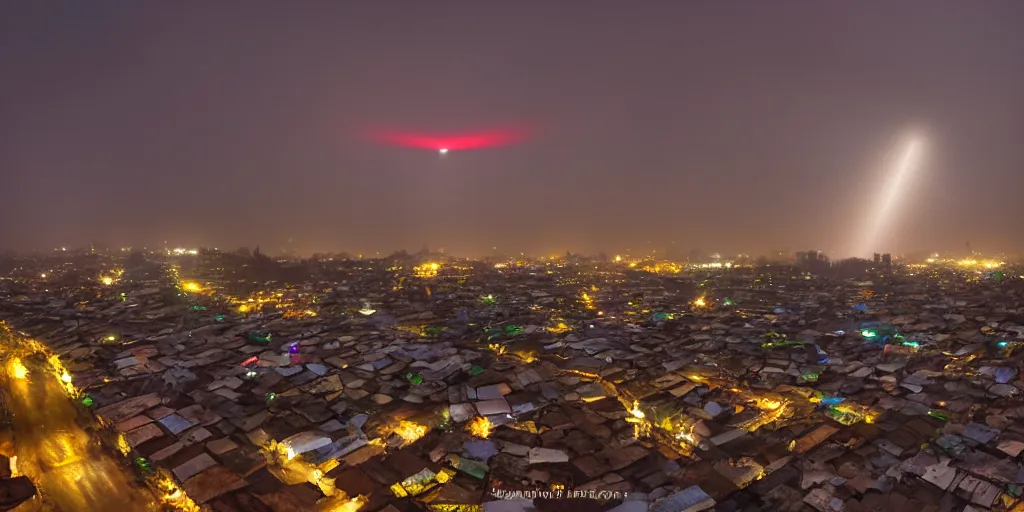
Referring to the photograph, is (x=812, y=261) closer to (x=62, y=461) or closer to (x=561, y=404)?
(x=561, y=404)

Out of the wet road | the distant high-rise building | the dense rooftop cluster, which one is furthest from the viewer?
the distant high-rise building

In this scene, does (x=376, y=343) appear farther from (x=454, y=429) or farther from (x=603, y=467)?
(x=603, y=467)

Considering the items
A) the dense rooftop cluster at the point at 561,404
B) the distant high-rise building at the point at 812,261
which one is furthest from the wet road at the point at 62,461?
the distant high-rise building at the point at 812,261

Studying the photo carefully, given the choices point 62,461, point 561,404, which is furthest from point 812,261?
point 62,461

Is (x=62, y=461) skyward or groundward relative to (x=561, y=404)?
groundward

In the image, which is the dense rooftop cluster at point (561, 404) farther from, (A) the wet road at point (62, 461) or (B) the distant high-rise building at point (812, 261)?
(B) the distant high-rise building at point (812, 261)

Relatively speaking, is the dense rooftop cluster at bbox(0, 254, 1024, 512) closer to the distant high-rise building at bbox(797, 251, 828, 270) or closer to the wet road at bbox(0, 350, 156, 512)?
the wet road at bbox(0, 350, 156, 512)

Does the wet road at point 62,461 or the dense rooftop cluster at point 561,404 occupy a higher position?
the dense rooftop cluster at point 561,404

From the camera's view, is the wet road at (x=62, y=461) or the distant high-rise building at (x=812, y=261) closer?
the wet road at (x=62, y=461)

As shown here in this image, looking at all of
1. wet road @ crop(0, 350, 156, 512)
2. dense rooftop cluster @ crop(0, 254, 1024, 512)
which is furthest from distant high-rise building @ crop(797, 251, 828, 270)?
wet road @ crop(0, 350, 156, 512)
